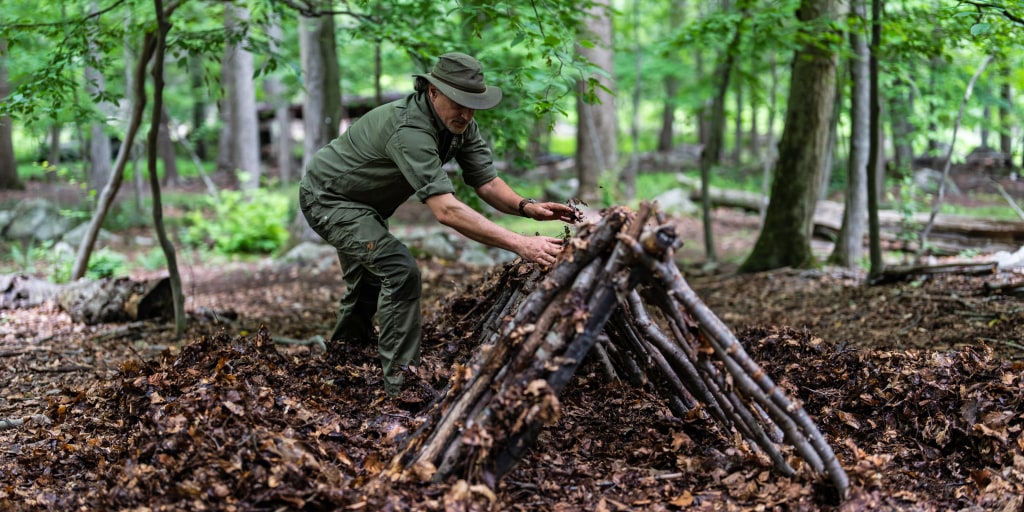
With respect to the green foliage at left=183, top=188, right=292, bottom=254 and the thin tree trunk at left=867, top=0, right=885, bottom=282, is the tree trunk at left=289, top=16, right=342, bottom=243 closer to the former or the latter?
the green foliage at left=183, top=188, right=292, bottom=254

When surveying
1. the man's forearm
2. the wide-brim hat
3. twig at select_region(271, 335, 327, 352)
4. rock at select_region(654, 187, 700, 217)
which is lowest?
twig at select_region(271, 335, 327, 352)

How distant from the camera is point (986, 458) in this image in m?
3.41

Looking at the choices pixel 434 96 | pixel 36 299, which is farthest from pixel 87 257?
pixel 434 96

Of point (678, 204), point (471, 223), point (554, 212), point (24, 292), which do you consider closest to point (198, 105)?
point (678, 204)

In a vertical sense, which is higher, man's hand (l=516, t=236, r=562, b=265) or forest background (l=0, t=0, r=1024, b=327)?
forest background (l=0, t=0, r=1024, b=327)

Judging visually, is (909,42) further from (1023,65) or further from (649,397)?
(1023,65)

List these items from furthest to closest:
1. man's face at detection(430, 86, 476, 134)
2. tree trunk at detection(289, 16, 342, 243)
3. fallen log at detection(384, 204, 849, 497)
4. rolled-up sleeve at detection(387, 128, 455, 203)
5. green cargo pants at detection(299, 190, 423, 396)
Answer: tree trunk at detection(289, 16, 342, 243), green cargo pants at detection(299, 190, 423, 396), man's face at detection(430, 86, 476, 134), rolled-up sleeve at detection(387, 128, 455, 203), fallen log at detection(384, 204, 849, 497)

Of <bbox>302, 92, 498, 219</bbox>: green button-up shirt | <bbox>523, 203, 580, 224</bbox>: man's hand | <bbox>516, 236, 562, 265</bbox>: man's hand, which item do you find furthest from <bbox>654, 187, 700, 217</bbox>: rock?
<bbox>516, 236, 562, 265</bbox>: man's hand

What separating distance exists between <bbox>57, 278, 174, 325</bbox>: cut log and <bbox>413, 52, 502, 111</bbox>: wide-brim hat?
457 centimetres

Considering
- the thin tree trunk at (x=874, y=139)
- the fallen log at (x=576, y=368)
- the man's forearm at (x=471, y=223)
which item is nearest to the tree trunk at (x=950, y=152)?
the thin tree trunk at (x=874, y=139)

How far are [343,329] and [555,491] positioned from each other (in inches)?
91.7

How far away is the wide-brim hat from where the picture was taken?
158 inches

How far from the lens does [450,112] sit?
412 centimetres

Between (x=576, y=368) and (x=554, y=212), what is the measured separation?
1209mm
